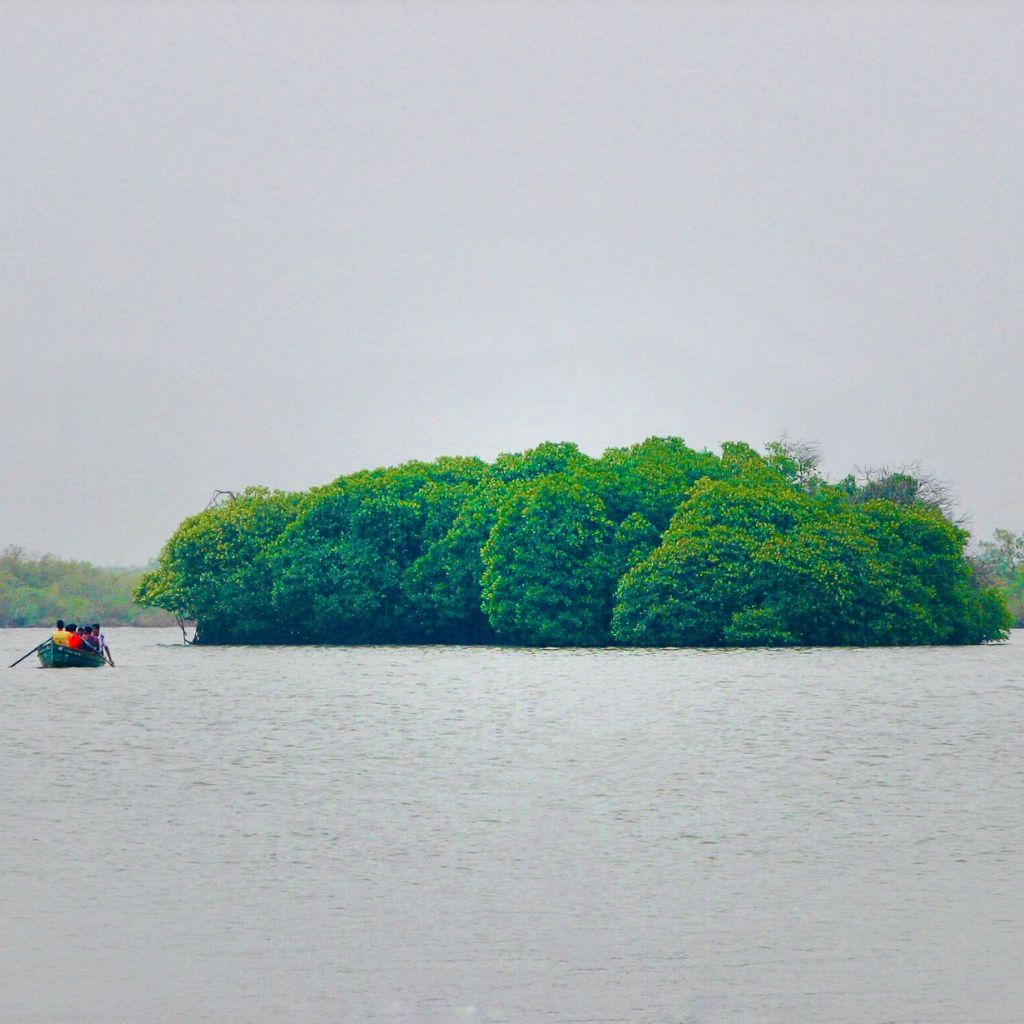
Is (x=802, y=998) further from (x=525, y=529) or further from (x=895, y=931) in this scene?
(x=525, y=529)

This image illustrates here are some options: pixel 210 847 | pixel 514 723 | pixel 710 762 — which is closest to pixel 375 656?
pixel 514 723

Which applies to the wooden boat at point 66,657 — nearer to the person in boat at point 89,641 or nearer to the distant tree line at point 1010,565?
the person in boat at point 89,641

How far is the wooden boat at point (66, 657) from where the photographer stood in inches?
2500

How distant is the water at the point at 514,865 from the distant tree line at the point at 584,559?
30394mm

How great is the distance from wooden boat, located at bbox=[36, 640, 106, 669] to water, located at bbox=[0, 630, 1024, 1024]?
20.6 metres

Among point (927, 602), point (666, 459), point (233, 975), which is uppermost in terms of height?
point (666, 459)

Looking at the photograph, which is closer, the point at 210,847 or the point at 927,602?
the point at 210,847

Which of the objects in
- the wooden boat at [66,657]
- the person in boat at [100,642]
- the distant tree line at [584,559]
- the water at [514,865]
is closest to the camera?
the water at [514,865]

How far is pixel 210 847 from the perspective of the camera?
20672 mm

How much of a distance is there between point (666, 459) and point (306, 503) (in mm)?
18956

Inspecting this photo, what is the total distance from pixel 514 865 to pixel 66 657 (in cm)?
4790

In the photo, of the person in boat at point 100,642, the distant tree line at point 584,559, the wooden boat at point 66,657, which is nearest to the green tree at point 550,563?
the distant tree line at point 584,559

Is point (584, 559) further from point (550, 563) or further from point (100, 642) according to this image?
point (100, 642)

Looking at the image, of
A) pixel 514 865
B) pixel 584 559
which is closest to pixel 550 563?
pixel 584 559
